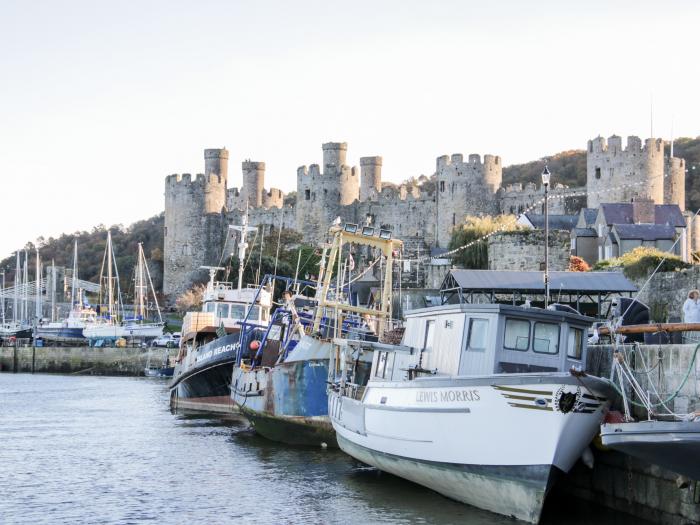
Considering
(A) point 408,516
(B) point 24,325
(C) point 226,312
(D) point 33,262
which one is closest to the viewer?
(A) point 408,516

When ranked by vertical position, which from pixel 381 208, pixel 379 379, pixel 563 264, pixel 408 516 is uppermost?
pixel 381 208

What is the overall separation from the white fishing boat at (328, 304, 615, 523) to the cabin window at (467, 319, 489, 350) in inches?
0.6

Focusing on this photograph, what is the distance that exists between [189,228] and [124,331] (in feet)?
61.9

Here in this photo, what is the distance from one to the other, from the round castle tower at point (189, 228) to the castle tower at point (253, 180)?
775 centimetres

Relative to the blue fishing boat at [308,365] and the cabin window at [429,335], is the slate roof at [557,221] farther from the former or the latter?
the cabin window at [429,335]

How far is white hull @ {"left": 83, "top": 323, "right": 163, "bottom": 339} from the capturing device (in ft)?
223

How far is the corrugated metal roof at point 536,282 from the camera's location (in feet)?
96.5

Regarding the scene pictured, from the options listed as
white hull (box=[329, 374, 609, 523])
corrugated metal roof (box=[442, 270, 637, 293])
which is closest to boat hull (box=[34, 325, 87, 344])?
corrugated metal roof (box=[442, 270, 637, 293])

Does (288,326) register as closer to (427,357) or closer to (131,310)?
(427,357)

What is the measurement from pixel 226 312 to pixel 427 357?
17593mm

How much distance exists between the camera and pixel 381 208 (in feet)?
267

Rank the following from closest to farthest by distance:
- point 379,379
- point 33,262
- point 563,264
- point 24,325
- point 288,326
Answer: point 379,379 < point 288,326 < point 563,264 < point 24,325 < point 33,262

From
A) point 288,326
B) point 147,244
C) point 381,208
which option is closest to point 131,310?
point 381,208

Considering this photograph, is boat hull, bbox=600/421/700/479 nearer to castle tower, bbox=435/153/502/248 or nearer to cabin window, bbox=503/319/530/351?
cabin window, bbox=503/319/530/351
